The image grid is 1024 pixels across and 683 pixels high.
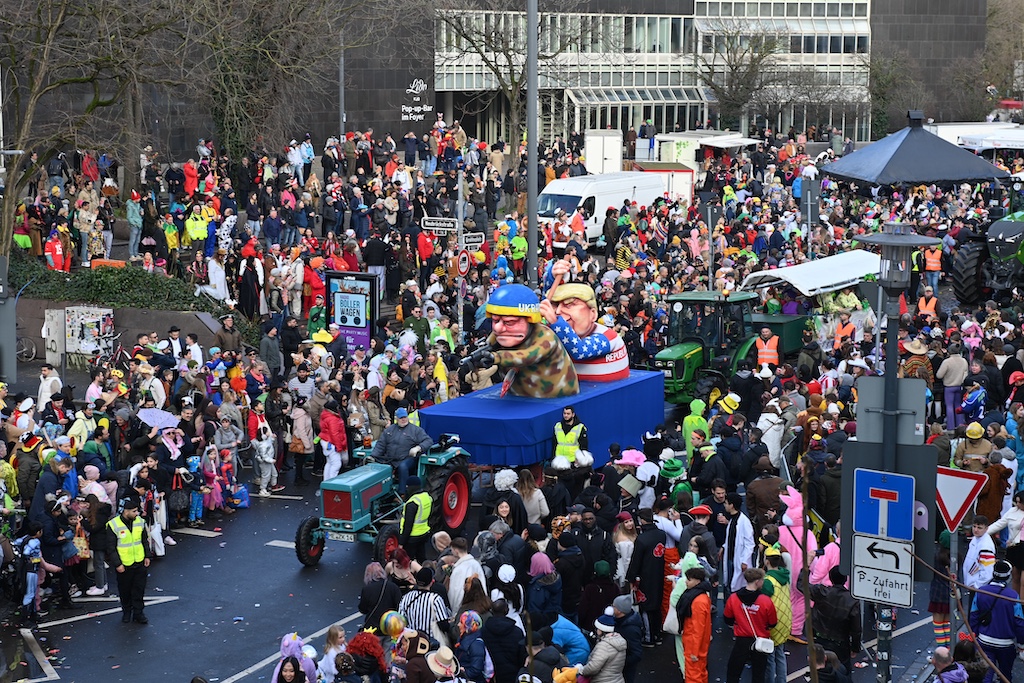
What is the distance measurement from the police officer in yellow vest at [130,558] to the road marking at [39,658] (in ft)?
3.11

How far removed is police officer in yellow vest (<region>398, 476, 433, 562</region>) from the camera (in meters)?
15.8

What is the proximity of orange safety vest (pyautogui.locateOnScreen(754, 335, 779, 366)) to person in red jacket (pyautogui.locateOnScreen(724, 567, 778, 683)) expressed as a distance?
1038 centimetres

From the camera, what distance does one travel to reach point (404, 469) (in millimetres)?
17000

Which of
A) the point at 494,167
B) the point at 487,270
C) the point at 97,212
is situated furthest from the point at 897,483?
the point at 494,167

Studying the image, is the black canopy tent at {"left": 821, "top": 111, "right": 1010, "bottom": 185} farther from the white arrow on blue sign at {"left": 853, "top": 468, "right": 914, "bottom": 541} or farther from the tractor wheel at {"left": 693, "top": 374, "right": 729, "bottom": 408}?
the white arrow on blue sign at {"left": 853, "top": 468, "right": 914, "bottom": 541}

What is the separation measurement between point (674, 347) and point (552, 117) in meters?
37.7

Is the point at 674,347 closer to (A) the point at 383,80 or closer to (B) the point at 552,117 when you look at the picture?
(A) the point at 383,80

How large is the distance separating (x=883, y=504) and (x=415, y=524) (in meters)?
7.00

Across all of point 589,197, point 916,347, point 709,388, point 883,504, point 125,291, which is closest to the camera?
point 883,504

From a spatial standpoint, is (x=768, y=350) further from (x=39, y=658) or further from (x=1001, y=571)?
(x=39, y=658)

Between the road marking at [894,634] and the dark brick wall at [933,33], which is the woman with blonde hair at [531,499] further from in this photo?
the dark brick wall at [933,33]

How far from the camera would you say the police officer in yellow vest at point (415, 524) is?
15820 millimetres

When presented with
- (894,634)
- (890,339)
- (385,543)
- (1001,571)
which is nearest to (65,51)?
(385,543)

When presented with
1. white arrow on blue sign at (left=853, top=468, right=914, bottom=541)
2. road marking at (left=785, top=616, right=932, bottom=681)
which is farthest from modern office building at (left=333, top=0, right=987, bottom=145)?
white arrow on blue sign at (left=853, top=468, right=914, bottom=541)
